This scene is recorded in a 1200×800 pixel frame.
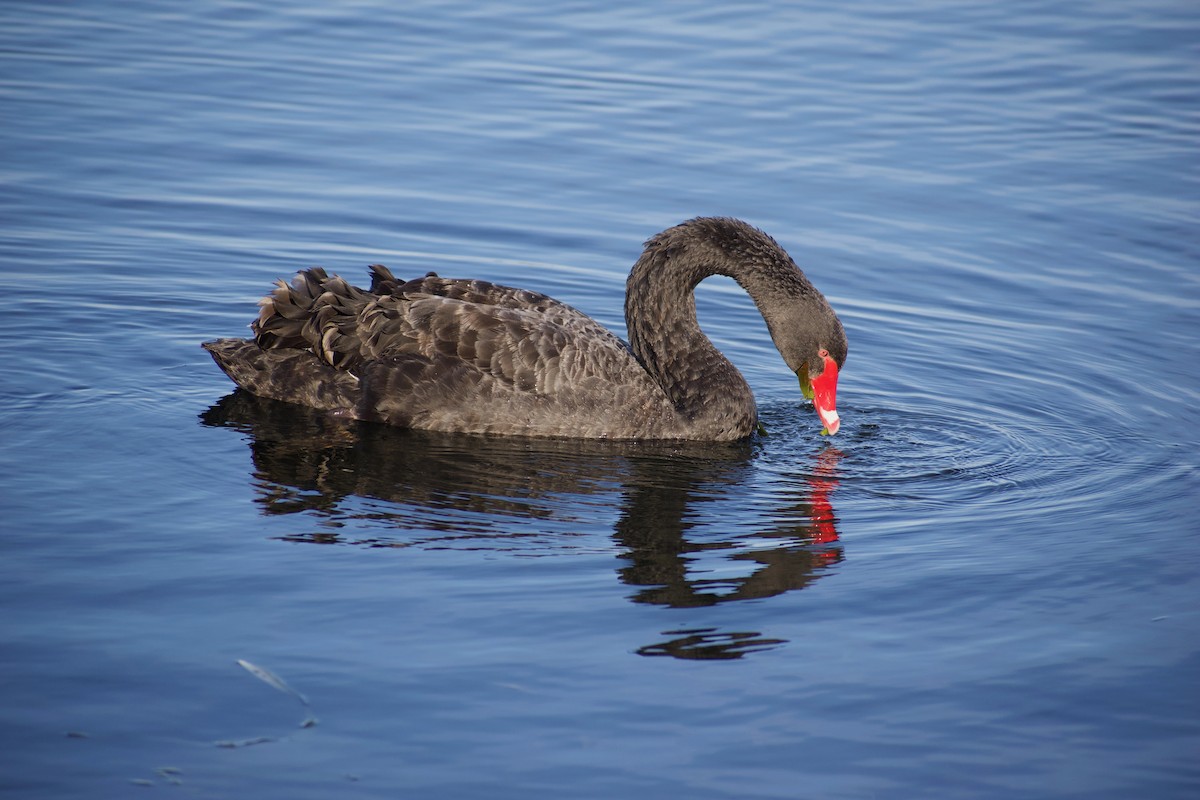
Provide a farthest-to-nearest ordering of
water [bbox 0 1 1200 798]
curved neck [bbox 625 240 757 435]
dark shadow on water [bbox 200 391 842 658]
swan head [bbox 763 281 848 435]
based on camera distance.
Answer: curved neck [bbox 625 240 757 435] < swan head [bbox 763 281 848 435] < dark shadow on water [bbox 200 391 842 658] < water [bbox 0 1 1200 798]

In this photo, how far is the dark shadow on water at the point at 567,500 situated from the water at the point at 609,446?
1.5 inches

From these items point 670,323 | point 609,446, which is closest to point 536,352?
point 609,446

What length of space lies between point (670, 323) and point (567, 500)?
2154 millimetres

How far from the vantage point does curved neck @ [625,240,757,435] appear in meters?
9.73

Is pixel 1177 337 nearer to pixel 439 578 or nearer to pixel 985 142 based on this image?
pixel 985 142

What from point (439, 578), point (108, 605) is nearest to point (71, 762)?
point (108, 605)

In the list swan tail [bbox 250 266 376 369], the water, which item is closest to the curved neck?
the water

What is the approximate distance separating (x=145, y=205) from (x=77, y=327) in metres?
3.01

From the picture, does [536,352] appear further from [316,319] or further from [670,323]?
[316,319]

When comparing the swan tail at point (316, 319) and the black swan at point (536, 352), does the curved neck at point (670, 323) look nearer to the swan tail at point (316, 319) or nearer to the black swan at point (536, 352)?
the black swan at point (536, 352)

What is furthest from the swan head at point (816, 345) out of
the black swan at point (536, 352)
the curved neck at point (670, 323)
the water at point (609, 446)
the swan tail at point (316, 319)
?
the swan tail at point (316, 319)

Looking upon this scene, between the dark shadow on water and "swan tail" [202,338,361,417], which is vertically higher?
"swan tail" [202,338,361,417]

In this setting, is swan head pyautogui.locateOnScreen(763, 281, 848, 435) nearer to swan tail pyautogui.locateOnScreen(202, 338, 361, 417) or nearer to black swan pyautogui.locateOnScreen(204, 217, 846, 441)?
black swan pyautogui.locateOnScreen(204, 217, 846, 441)

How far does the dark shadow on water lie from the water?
4cm
